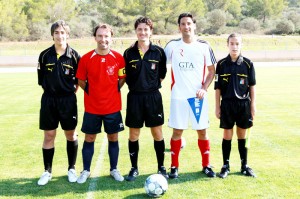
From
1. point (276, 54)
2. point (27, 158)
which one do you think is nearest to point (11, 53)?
point (276, 54)

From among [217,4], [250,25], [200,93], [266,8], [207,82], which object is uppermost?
[217,4]

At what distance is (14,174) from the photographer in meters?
5.14

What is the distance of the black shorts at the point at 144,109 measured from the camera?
4.73m

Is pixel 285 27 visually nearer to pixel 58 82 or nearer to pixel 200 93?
pixel 200 93

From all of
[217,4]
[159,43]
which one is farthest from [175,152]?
[217,4]

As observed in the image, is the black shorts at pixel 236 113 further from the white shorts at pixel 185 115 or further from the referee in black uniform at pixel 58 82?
the referee in black uniform at pixel 58 82

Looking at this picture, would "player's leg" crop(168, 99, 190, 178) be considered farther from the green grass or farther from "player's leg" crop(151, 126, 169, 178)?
the green grass

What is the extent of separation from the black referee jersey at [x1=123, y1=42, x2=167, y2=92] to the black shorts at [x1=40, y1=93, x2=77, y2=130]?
0.82 m

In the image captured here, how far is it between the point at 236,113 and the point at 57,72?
2.40 meters

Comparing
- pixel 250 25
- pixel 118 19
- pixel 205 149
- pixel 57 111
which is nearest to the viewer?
pixel 57 111

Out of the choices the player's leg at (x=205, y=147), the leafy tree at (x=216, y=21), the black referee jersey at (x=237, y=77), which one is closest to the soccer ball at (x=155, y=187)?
the player's leg at (x=205, y=147)

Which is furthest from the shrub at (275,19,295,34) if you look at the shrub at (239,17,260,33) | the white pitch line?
the white pitch line

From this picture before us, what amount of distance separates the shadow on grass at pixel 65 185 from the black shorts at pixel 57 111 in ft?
2.45

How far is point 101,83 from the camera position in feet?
15.2
